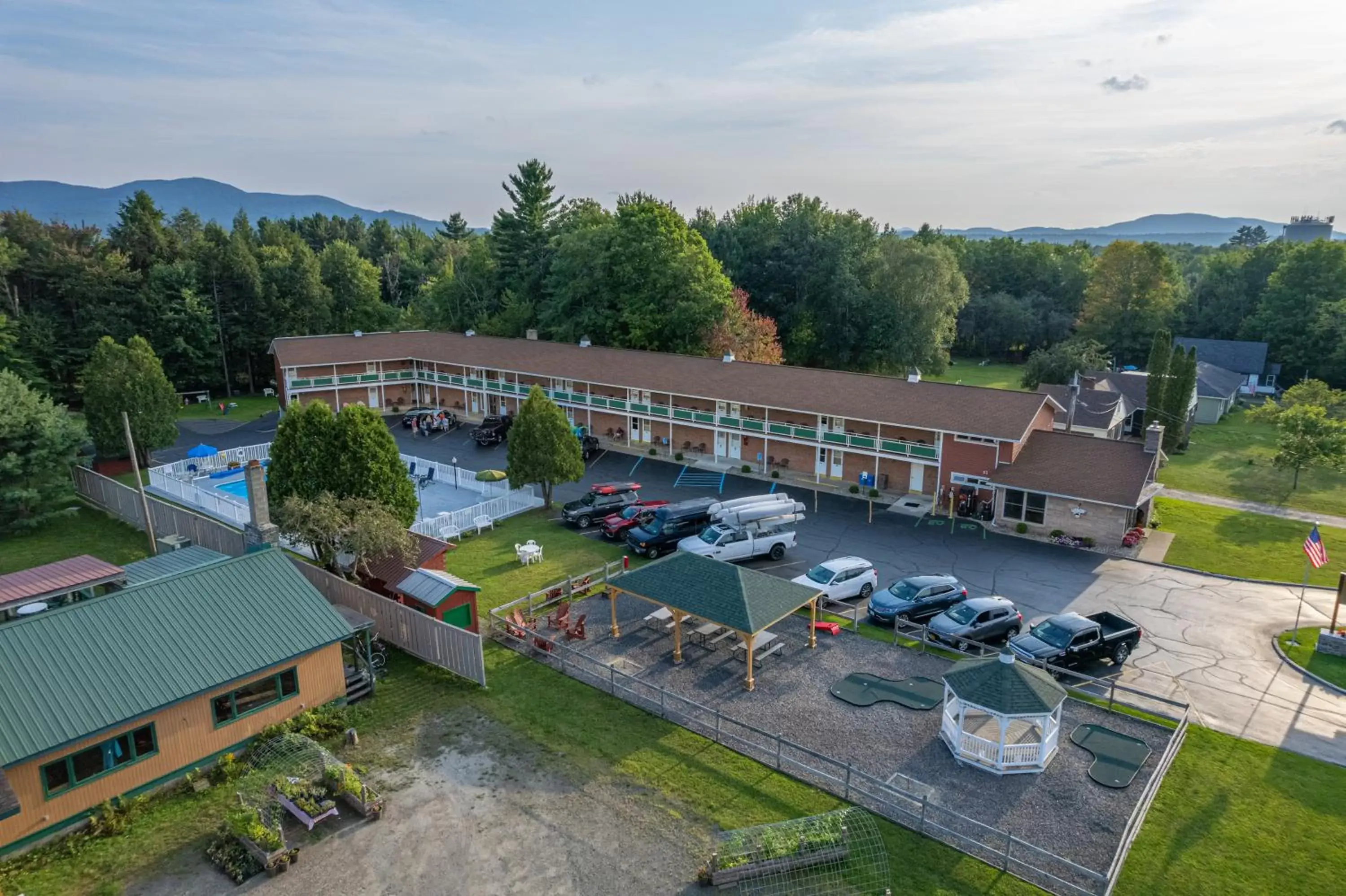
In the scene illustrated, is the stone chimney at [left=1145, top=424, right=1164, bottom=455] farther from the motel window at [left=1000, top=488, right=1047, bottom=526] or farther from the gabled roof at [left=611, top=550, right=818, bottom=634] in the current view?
the gabled roof at [left=611, top=550, right=818, bottom=634]

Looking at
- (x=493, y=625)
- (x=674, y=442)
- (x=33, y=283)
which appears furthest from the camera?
(x=33, y=283)

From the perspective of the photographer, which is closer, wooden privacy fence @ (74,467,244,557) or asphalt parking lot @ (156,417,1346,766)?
asphalt parking lot @ (156,417,1346,766)

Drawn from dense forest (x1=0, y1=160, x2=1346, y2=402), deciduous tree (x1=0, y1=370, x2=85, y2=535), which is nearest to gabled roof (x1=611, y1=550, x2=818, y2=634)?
deciduous tree (x1=0, y1=370, x2=85, y2=535)

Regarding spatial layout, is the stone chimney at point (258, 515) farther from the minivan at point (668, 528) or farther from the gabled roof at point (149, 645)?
the minivan at point (668, 528)

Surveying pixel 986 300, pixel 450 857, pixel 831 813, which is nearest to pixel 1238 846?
pixel 831 813

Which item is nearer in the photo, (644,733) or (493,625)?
(644,733)

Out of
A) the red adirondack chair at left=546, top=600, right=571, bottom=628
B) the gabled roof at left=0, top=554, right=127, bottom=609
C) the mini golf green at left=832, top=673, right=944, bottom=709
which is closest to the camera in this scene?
the mini golf green at left=832, top=673, right=944, bottom=709

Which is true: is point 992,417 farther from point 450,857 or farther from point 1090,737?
point 450,857

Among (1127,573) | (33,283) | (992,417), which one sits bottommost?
(1127,573)
